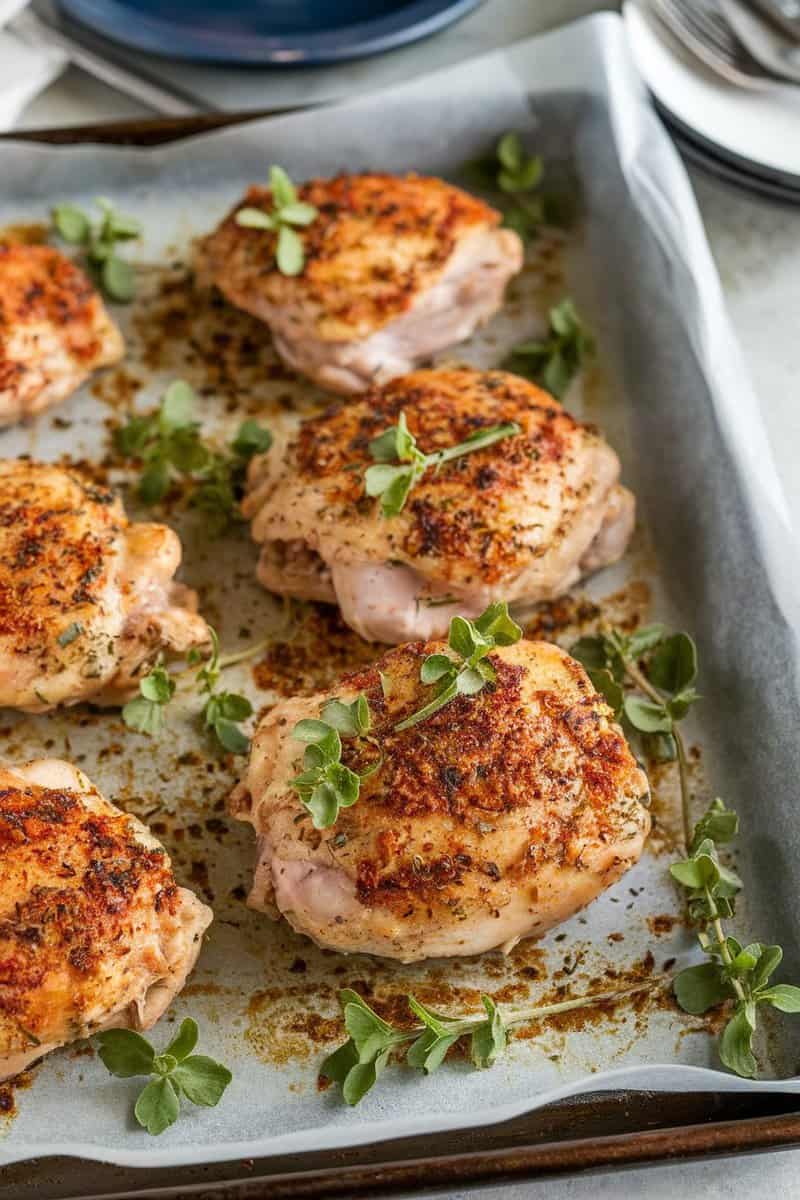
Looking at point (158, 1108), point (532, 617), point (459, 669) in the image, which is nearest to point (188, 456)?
point (532, 617)

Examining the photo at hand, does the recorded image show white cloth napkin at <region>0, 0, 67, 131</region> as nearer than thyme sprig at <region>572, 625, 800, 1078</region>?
No

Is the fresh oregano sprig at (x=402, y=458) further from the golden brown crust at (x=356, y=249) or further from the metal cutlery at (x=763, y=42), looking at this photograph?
the metal cutlery at (x=763, y=42)

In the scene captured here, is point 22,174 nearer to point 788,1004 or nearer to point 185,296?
point 185,296

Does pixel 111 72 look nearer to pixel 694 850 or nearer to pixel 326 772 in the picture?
pixel 326 772

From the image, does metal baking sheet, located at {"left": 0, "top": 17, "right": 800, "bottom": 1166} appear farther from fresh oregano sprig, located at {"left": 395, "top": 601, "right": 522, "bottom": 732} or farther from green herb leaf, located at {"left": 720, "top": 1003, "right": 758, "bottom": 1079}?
fresh oregano sprig, located at {"left": 395, "top": 601, "right": 522, "bottom": 732}

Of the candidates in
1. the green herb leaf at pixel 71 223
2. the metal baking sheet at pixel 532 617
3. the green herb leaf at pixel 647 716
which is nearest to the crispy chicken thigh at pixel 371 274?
the metal baking sheet at pixel 532 617

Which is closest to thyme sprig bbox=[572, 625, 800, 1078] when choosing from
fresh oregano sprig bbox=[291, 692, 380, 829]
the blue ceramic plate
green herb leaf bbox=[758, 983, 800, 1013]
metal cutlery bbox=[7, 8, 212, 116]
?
green herb leaf bbox=[758, 983, 800, 1013]
